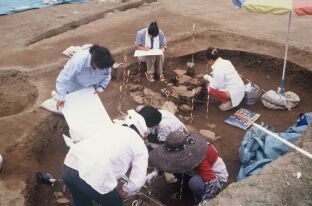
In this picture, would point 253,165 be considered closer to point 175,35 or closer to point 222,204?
point 222,204

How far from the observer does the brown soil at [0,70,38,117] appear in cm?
800

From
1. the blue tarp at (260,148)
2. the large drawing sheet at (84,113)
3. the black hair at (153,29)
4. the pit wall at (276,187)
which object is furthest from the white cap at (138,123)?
the black hair at (153,29)

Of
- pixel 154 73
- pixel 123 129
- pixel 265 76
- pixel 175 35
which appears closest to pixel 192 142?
pixel 123 129

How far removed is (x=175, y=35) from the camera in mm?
10328

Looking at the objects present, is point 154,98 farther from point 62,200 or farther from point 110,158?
point 110,158

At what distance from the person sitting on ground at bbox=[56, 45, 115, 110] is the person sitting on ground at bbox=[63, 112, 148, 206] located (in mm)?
1477

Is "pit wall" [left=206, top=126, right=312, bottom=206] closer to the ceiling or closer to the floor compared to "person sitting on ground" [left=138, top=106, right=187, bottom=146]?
closer to the floor

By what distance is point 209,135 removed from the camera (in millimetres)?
7199

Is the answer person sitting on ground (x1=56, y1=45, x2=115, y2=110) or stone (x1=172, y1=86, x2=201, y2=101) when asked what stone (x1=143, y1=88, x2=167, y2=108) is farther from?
person sitting on ground (x1=56, y1=45, x2=115, y2=110)

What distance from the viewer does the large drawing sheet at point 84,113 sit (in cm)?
548

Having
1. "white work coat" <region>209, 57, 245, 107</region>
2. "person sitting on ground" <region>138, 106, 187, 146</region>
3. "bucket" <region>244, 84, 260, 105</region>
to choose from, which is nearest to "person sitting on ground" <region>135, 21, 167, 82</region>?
"white work coat" <region>209, 57, 245, 107</region>

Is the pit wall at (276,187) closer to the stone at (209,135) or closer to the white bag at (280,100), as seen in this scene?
the stone at (209,135)

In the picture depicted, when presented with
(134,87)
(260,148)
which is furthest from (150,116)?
(134,87)

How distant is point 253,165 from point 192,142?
141 centimetres
